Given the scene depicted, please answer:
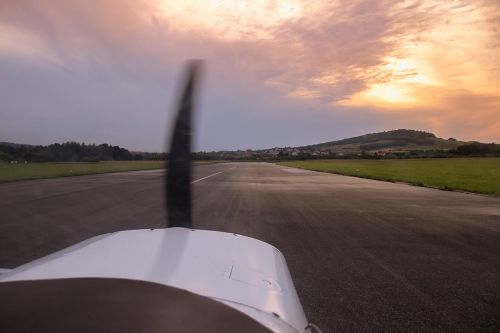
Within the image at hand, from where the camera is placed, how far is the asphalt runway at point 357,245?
4.03m

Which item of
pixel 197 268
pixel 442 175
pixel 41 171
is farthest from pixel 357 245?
pixel 41 171

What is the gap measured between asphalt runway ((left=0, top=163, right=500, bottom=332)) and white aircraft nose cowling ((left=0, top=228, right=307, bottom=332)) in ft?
6.17

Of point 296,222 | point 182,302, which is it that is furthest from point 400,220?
point 182,302

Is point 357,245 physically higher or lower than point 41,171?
higher

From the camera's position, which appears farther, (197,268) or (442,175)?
(442,175)

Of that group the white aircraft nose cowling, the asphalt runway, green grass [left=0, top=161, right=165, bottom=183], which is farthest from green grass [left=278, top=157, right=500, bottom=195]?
the white aircraft nose cowling

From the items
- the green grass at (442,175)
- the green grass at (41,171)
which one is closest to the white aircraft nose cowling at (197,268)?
the green grass at (41,171)

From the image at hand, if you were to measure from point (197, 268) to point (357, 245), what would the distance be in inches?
237

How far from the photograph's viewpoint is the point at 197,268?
1.69 metres

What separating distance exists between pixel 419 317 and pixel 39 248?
5.54 m

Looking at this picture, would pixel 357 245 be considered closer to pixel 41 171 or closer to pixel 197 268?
pixel 197 268

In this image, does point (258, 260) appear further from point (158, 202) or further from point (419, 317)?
point (158, 202)

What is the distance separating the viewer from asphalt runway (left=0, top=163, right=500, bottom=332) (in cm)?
403

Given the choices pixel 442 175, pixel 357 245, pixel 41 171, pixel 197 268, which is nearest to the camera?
pixel 197 268
